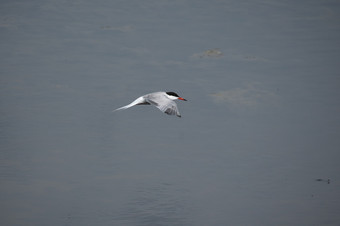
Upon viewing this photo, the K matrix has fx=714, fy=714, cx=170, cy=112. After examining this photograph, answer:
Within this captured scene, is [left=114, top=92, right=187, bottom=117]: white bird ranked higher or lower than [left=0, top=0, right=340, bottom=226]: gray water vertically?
higher

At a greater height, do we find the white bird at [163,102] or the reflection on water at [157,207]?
the white bird at [163,102]

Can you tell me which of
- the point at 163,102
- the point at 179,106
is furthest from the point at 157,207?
the point at 179,106

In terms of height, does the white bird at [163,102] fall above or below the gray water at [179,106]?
above

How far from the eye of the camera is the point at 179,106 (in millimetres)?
15719

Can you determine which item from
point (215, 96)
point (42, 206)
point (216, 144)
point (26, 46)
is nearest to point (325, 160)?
point (216, 144)

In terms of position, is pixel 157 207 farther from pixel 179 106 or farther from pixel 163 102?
pixel 179 106

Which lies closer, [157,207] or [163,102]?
[157,207]

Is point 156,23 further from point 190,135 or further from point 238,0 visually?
point 190,135

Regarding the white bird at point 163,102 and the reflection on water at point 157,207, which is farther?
the white bird at point 163,102

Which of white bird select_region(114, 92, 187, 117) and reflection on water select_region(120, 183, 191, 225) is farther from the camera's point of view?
white bird select_region(114, 92, 187, 117)

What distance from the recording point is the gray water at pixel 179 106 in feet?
39.8

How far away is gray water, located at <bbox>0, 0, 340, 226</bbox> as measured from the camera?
39.8 feet

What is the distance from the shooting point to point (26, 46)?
1859cm

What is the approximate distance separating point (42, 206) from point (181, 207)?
2.32 m
